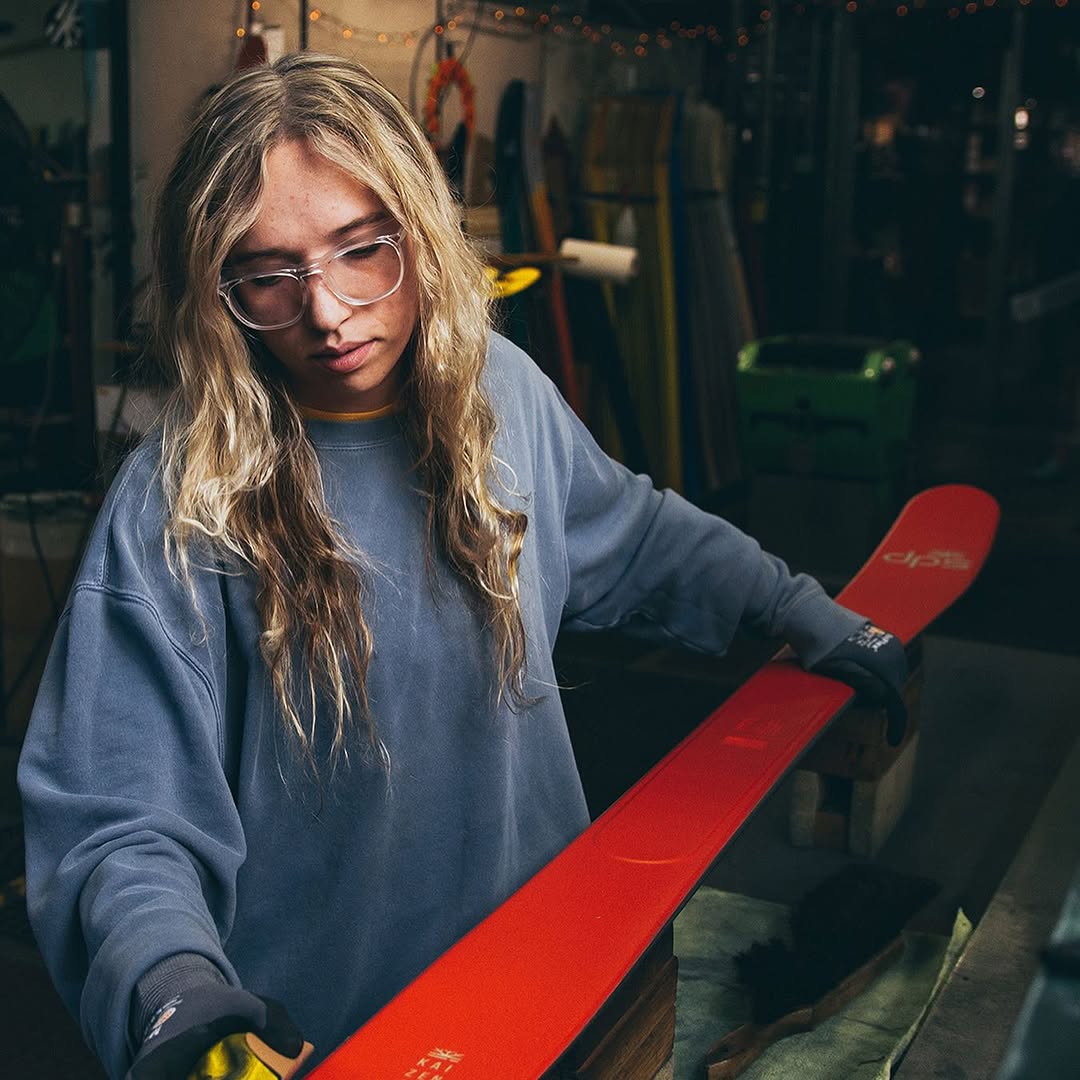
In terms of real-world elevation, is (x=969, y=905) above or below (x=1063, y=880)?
below

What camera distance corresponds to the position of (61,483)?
4.18 m

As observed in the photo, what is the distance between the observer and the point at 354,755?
145 centimetres

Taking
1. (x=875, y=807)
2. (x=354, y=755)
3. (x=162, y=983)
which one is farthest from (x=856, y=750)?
(x=162, y=983)

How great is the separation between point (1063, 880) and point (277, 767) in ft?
5.16

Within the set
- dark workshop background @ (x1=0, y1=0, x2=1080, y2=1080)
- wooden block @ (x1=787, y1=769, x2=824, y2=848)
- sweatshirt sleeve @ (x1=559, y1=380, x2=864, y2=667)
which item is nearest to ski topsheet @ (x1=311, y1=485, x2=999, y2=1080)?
sweatshirt sleeve @ (x1=559, y1=380, x2=864, y2=667)

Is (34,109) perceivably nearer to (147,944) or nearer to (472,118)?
(472,118)

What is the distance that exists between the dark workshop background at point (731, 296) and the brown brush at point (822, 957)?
0.20 metres

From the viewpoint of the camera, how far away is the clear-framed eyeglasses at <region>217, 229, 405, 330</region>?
1329mm

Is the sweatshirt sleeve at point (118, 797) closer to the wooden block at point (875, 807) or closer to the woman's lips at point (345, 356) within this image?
the woman's lips at point (345, 356)

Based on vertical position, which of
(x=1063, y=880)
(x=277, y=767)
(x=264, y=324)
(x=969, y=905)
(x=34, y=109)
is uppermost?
(x=34, y=109)

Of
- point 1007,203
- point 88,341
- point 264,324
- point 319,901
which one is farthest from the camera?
point 1007,203

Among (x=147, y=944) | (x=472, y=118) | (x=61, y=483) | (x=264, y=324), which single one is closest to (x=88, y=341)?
(x=61, y=483)

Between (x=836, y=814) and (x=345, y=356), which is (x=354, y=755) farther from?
(x=836, y=814)

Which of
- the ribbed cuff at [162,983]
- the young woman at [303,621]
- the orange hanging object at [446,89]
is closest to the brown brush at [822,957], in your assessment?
the young woman at [303,621]
